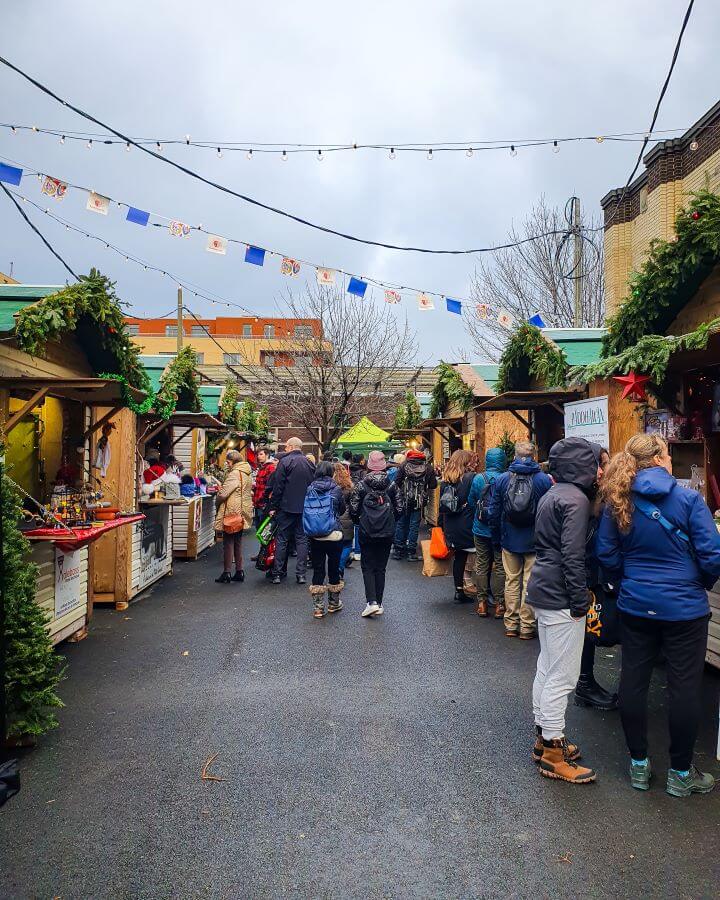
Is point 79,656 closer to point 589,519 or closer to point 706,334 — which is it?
point 589,519

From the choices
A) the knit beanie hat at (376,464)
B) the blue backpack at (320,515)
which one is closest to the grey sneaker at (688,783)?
the blue backpack at (320,515)

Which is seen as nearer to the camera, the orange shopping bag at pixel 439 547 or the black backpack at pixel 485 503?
the black backpack at pixel 485 503

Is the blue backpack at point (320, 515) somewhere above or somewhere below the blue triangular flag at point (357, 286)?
below

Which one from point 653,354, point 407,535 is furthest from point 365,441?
point 653,354

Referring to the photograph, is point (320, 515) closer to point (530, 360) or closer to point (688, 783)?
point (530, 360)

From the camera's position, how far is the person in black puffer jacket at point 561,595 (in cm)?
393

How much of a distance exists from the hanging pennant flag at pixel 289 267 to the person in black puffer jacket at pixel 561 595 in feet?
26.3

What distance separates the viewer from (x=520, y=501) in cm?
681

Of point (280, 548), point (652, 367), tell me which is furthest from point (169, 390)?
point (652, 367)

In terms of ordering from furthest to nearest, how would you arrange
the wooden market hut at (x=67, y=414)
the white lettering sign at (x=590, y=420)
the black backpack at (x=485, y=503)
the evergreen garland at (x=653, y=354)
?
the black backpack at (x=485, y=503)
the white lettering sign at (x=590, y=420)
the wooden market hut at (x=67, y=414)
the evergreen garland at (x=653, y=354)

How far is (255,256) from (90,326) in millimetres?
3849

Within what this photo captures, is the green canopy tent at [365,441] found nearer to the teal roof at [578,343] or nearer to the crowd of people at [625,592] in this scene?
the teal roof at [578,343]

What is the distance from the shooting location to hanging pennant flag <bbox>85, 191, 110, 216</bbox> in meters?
9.27

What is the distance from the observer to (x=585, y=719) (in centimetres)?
489
